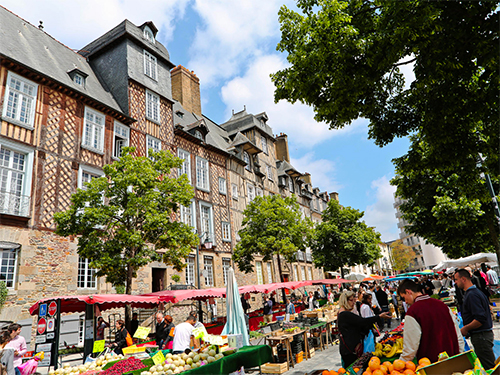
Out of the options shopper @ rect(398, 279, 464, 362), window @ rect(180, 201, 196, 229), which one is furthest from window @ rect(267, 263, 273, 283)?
shopper @ rect(398, 279, 464, 362)

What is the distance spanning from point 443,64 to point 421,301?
4.30 metres

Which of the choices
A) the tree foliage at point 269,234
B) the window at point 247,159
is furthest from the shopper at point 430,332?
the window at point 247,159

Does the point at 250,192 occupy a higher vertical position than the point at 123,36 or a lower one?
lower

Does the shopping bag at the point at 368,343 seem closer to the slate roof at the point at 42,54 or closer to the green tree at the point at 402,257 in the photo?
the slate roof at the point at 42,54

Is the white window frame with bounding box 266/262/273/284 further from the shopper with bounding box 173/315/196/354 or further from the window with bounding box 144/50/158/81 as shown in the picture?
the shopper with bounding box 173/315/196/354

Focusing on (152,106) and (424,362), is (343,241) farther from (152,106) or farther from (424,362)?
(424,362)

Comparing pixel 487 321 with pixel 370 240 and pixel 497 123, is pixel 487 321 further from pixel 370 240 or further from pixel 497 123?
pixel 370 240

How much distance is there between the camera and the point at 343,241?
30.6 meters

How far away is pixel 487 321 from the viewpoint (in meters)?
4.57

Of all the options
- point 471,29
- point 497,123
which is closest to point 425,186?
point 497,123

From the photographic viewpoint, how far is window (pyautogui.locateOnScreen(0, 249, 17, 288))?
38.8 ft

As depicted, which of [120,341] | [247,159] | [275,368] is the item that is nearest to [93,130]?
[120,341]

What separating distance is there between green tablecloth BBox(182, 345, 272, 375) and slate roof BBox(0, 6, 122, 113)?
13992 millimetres

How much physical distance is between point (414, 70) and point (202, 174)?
17663 mm
